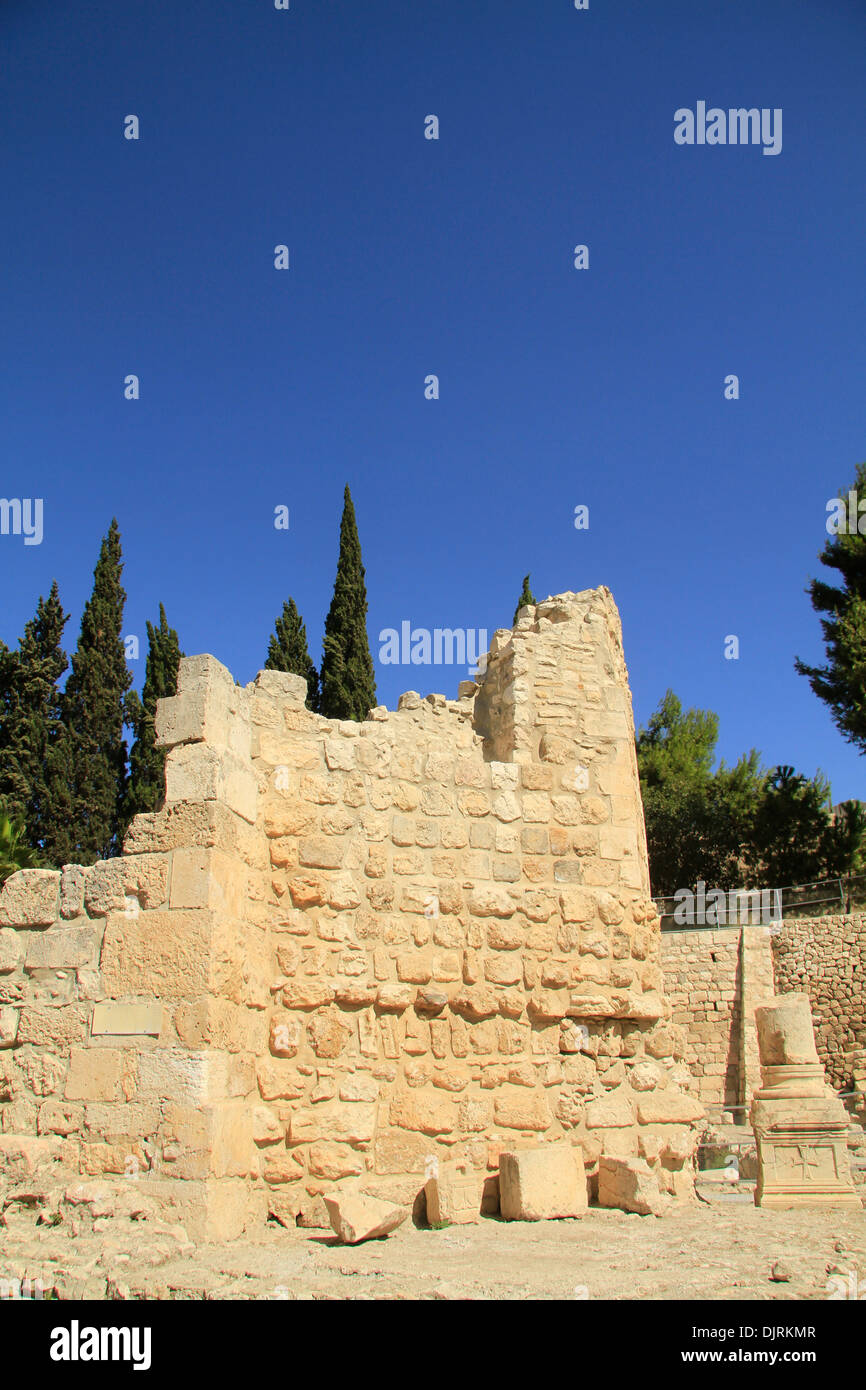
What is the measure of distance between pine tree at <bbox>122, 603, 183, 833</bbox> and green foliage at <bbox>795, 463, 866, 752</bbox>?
14.8 metres

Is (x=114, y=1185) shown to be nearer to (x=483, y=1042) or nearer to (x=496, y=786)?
(x=483, y=1042)

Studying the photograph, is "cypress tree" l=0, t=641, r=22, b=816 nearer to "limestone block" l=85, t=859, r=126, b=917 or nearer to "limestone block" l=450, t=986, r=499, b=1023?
"limestone block" l=85, t=859, r=126, b=917

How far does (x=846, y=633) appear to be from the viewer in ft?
71.1

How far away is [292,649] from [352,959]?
718 inches

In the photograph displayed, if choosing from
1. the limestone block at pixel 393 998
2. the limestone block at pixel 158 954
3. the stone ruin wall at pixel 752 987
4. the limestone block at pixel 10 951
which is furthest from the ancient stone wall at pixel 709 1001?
the limestone block at pixel 10 951

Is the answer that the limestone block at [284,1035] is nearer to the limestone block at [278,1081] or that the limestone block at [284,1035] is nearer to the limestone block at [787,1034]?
the limestone block at [278,1081]

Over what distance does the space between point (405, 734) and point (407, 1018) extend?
1.73m

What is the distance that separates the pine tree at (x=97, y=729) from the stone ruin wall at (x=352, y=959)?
48.2 feet

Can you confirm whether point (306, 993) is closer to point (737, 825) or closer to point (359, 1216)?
point (359, 1216)

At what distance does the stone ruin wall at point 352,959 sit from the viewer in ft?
15.3

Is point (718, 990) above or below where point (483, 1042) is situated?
below

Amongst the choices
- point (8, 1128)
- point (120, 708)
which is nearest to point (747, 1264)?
point (8, 1128)

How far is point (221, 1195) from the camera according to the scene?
443 cm

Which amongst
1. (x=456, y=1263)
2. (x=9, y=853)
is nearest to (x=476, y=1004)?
(x=456, y=1263)
